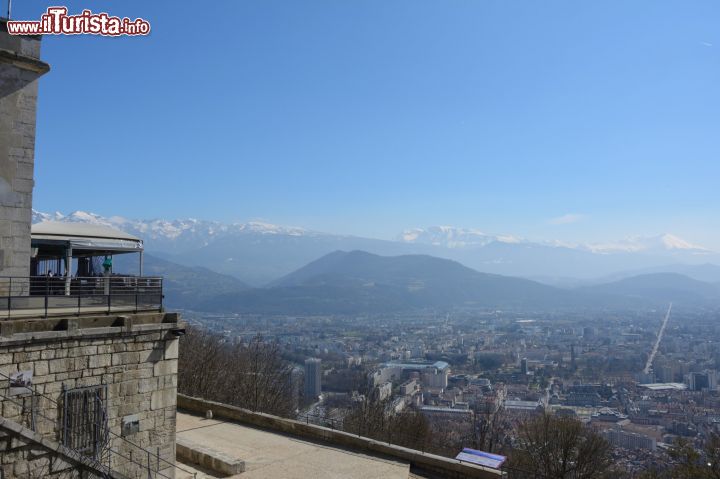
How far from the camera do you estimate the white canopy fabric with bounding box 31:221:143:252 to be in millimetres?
13836

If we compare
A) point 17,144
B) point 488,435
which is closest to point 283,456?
point 17,144

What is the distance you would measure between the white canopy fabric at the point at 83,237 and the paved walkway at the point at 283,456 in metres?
7.02

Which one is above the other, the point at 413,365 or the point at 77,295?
the point at 77,295

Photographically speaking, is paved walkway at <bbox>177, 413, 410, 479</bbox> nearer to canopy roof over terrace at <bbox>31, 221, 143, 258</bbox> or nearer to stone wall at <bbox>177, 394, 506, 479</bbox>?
stone wall at <bbox>177, 394, 506, 479</bbox>

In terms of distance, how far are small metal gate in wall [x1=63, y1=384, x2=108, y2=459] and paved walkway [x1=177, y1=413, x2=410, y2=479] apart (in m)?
4.35

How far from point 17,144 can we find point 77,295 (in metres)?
4.01

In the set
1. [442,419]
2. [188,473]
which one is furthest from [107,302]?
[442,419]

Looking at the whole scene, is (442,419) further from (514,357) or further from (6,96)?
(514,357)

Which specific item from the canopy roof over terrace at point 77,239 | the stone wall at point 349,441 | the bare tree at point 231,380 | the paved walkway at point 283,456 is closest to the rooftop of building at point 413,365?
the bare tree at point 231,380

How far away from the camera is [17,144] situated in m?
12.1

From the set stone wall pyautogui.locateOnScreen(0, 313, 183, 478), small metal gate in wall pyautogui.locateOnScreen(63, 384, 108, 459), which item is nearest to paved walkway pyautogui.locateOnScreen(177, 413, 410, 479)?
stone wall pyautogui.locateOnScreen(0, 313, 183, 478)

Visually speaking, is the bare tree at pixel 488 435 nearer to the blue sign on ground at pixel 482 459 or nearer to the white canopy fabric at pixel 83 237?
the blue sign on ground at pixel 482 459

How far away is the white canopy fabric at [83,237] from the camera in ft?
45.4

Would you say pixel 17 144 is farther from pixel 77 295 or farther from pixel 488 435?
pixel 488 435
